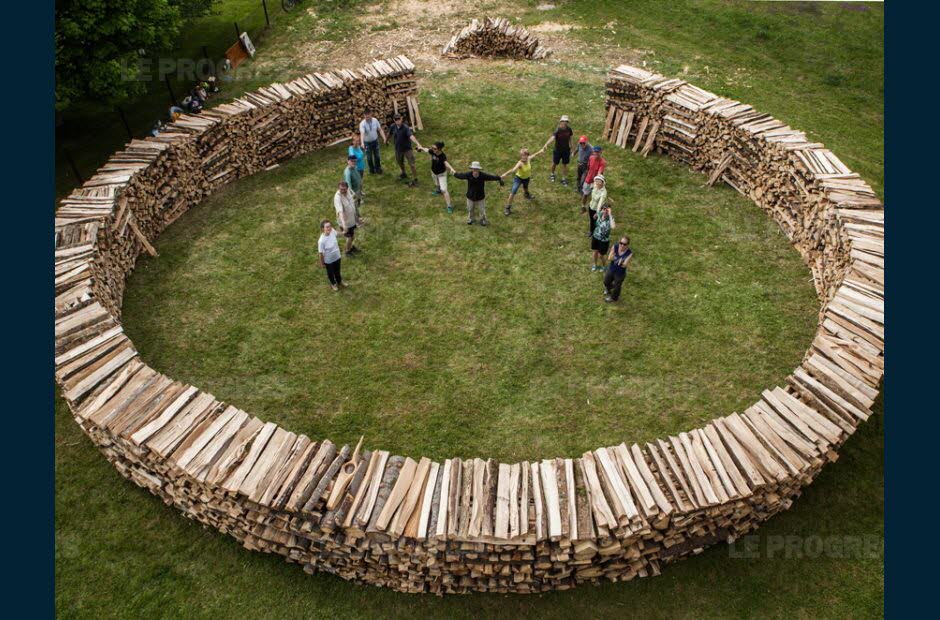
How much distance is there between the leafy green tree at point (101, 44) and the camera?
52.1 feet

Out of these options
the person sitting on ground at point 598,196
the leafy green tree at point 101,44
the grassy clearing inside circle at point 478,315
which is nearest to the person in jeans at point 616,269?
the grassy clearing inside circle at point 478,315

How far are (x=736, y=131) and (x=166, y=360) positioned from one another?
48.9 feet

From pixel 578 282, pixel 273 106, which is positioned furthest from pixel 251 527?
pixel 273 106

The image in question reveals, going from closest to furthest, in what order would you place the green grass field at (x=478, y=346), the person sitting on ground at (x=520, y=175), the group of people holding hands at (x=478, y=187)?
the green grass field at (x=478, y=346) → the group of people holding hands at (x=478, y=187) → the person sitting on ground at (x=520, y=175)

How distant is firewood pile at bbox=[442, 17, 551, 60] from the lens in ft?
80.3

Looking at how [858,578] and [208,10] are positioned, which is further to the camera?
[208,10]

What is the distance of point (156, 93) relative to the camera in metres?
22.5

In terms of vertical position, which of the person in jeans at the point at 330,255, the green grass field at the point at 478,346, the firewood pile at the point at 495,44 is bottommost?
the green grass field at the point at 478,346

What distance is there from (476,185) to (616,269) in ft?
14.1

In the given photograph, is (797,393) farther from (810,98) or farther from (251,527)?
(810,98)

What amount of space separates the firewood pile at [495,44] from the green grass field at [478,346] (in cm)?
451

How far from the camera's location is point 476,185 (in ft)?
50.7

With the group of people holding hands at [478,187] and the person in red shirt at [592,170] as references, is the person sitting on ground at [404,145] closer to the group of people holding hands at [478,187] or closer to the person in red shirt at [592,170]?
the group of people holding hands at [478,187]

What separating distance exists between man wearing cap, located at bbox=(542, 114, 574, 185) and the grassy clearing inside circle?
504 mm
